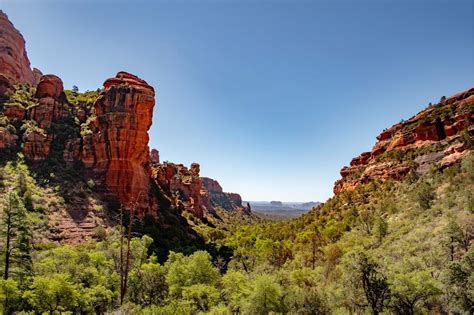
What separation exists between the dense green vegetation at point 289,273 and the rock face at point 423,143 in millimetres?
11701

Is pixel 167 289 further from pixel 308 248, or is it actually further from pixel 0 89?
pixel 0 89

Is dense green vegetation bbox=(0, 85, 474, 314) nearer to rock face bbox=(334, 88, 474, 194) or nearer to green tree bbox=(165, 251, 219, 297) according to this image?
green tree bbox=(165, 251, 219, 297)

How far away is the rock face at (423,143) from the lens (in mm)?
58281

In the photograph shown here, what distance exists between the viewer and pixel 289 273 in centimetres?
3456

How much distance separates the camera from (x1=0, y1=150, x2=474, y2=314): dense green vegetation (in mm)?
20312

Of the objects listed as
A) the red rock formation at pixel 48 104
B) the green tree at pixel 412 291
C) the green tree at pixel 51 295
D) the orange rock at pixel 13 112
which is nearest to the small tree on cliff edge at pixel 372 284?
the green tree at pixel 412 291

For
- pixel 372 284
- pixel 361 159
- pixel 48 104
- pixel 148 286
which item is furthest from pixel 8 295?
pixel 361 159

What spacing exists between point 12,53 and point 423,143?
127484 mm

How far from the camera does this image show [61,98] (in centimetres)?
6869

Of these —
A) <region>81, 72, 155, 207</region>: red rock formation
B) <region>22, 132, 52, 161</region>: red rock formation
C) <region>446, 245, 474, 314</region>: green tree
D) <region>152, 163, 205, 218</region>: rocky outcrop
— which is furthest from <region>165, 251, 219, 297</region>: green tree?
<region>152, 163, 205, 218</region>: rocky outcrop

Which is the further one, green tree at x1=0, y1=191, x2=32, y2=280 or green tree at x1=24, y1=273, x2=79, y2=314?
green tree at x1=0, y1=191, x2=32, y2=280

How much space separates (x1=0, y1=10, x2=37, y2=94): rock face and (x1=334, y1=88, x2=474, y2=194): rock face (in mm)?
102264

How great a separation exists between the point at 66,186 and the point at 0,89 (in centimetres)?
3237

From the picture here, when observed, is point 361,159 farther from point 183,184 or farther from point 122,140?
point 122,140
